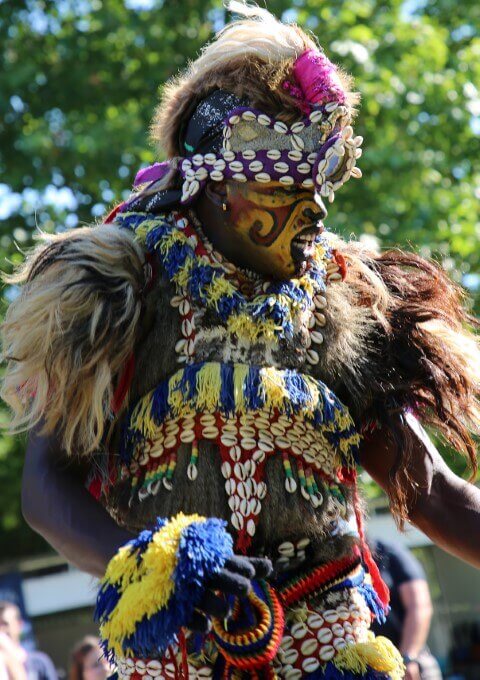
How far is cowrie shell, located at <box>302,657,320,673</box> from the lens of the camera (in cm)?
233

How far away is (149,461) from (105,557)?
0.30m

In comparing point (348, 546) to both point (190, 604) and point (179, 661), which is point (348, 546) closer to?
point (179, 661)

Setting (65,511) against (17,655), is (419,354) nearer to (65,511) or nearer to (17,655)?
(65,511)

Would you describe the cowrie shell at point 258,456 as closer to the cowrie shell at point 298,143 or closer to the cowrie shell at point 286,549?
the cowrie shell at point 286,549

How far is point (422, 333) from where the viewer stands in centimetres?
276

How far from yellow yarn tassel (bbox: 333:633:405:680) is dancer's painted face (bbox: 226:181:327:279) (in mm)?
869

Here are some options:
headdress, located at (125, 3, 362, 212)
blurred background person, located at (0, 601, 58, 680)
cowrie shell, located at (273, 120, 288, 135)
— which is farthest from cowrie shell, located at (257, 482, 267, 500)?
blurred background person, located at (0, 601, 58, 680)

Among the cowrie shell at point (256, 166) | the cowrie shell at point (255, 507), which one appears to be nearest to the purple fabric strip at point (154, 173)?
the cowrie shell at point (256, 166)

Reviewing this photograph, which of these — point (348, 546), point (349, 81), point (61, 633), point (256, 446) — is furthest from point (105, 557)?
point (61, 633)

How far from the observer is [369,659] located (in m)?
2.33

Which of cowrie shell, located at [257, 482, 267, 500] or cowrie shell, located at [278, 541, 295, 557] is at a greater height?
cowrie shell, located at [257, 482, 267, 500]

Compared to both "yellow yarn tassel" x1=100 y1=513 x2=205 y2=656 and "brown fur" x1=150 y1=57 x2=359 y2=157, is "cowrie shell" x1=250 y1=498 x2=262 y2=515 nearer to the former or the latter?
"yellow yarn tassel" x1=100 y1=513 x2=205 y2=656

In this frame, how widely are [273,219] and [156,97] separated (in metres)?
6.33

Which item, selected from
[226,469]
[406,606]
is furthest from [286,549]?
[406,606]
